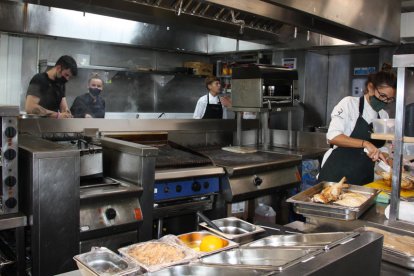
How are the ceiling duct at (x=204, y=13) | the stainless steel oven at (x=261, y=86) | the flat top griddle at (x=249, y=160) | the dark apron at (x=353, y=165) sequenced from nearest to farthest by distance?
the ceiling duct at (x=204, y=13) → the dark apron at (x=353, y=165) → the flat top griddle at (x=249, y=160) → the stainless steel oven at (x=261, y=86)

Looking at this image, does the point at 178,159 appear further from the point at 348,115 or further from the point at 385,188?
the point at 385,188

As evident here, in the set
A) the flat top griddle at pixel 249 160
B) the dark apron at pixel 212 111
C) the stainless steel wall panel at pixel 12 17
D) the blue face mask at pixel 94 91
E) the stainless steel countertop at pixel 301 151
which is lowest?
the flat top griddle at pixel 249 160

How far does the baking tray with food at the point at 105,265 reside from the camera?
3.87ft

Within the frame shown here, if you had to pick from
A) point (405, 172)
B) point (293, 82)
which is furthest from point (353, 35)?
point (405, 172)

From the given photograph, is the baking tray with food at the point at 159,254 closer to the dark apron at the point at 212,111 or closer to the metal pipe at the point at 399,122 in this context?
the metal pipe at the point at 399,122

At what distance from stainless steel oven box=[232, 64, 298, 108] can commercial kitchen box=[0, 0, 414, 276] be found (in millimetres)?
16

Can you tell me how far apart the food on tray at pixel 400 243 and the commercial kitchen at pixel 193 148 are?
0.04 feet

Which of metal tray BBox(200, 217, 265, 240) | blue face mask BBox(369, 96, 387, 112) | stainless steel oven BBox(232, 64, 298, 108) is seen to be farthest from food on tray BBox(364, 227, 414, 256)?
stainless steel oven BBox(232, 64, 298, 108)

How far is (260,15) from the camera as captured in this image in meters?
2.79

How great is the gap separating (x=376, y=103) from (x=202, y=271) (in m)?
2.31

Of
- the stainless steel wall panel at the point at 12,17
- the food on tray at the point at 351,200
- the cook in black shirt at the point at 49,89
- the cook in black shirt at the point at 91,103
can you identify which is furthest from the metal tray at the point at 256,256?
the cook in black shirt at the point at 91,103

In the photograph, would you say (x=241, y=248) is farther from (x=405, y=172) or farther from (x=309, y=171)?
(x=309, y=171)

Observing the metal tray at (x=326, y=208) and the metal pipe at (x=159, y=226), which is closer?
the metal tray at (x=326, y=208)

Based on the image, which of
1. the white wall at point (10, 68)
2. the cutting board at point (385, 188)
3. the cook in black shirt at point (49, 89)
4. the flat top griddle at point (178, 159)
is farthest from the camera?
the white wall at point (10, 68)
